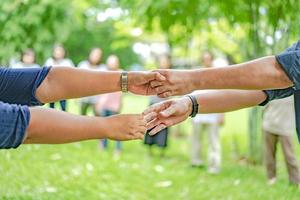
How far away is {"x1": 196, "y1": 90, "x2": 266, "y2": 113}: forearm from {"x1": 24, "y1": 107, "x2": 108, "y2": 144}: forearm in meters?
1.26

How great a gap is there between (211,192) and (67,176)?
1.81m

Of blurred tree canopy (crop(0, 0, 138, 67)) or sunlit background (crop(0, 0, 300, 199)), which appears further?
→ blurred tree canopy (crop(0, 0, 138, 67))

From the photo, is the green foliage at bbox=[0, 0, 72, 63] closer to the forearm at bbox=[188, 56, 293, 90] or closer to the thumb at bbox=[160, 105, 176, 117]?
the thumb at bbox=[160, 105, 176, 117]

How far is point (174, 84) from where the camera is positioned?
3.83 metres

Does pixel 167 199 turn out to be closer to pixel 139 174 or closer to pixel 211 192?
pixel 211 192

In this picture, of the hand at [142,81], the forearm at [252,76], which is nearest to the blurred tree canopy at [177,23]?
the hand at [142,81]

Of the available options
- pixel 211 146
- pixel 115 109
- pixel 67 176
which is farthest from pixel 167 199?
pixel 115 109

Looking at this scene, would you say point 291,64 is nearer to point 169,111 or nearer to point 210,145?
point 169,111

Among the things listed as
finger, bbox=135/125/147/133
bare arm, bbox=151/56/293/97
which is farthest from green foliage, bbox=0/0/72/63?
finger, bbox=135/125/147/133

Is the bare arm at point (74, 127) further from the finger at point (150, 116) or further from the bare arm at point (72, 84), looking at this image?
the bare arm at point (72, 84)

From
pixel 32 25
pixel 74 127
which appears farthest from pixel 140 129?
pixel 32 25

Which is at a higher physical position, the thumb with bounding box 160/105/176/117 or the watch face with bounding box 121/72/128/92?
the watch face with bounding box 121/72/128/92

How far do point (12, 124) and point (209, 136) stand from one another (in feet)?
21.3

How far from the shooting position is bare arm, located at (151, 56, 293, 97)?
3.29 m
